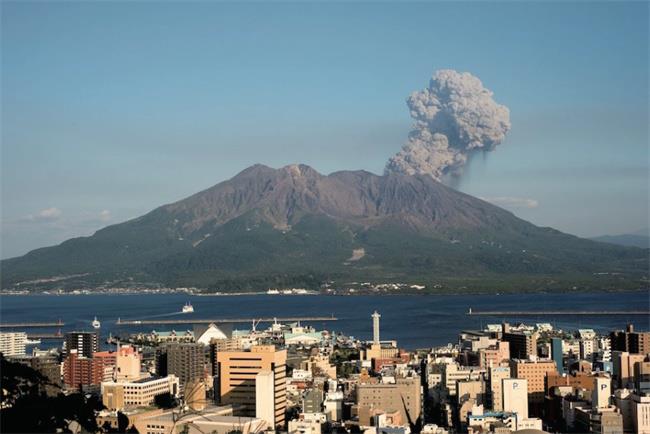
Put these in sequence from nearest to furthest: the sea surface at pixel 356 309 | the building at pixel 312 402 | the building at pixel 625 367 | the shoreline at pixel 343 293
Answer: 1. the building at pixel 312 402
2. the building at pixel 625 367
3. the sea surface at pixel 356 309
4. the shoreline at pixel 343 293

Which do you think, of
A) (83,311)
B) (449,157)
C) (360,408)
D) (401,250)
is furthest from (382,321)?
(449,157)

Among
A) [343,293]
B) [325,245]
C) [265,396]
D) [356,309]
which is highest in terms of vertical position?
[325,245]

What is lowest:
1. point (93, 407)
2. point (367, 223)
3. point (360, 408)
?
point (360, 408)

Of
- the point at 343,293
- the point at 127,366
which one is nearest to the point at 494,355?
the point at 127,366

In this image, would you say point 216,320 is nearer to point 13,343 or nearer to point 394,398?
point 13,343

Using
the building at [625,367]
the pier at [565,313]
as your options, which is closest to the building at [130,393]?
the building at [625,367]

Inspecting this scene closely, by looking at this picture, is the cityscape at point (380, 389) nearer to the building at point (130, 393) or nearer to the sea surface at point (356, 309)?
the building at point (130, 393)

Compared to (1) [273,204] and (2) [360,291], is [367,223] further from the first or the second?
(2) [360,291]
